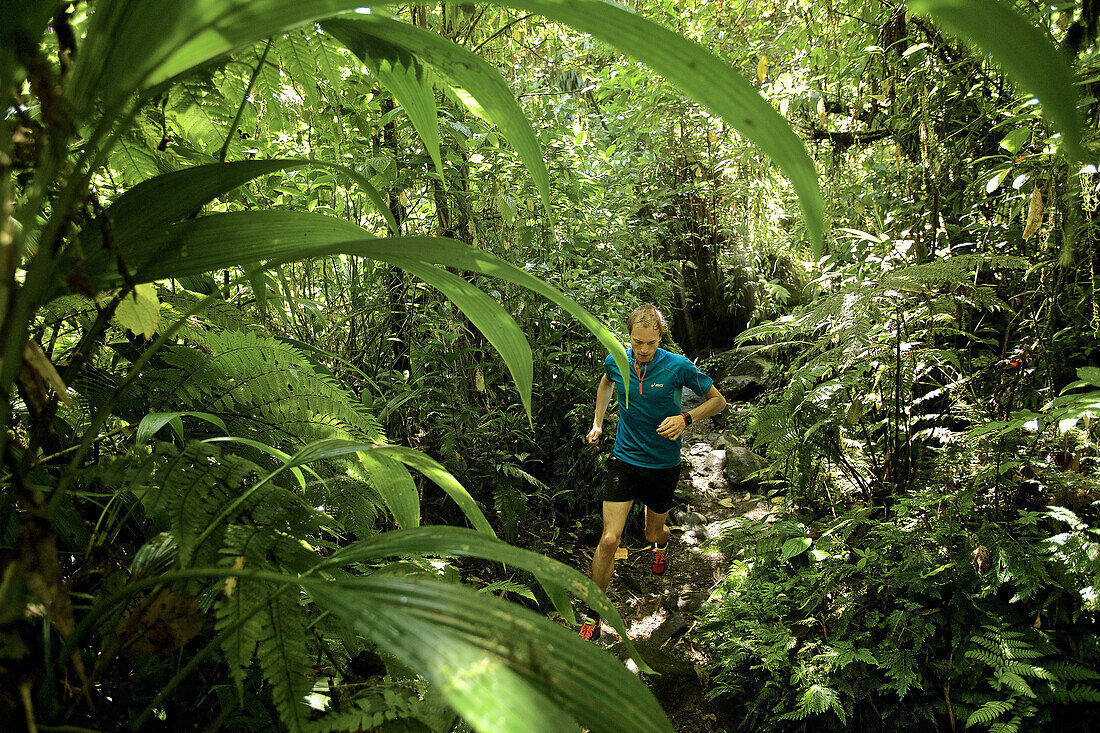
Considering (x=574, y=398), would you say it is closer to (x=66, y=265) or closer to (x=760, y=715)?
(x=760, y=715)

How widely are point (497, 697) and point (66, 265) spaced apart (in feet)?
1.81

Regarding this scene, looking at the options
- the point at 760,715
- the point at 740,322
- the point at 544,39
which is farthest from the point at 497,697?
the point at 740,322

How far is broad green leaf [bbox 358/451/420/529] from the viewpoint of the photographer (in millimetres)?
852

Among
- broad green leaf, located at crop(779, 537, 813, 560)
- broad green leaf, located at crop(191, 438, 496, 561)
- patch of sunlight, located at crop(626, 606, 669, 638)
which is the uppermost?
broad green leaf, located at crop(191, 438, 496, 561)

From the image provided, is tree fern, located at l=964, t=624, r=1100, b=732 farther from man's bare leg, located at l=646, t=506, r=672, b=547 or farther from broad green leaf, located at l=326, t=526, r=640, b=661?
broad green leaf, located at l=326, t=526, r=640, b=661

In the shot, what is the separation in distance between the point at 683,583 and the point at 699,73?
Result: 349 cm

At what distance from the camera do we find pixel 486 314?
0.72 meters

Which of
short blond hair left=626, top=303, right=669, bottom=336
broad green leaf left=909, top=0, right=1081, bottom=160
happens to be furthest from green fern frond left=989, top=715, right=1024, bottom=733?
broad green leaf left=909, top=0, right=1081, bottom=160

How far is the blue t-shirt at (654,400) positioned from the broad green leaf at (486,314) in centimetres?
245

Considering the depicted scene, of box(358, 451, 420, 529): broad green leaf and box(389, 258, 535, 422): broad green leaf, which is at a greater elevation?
box(389, 258, 535, 422): broad green leaf

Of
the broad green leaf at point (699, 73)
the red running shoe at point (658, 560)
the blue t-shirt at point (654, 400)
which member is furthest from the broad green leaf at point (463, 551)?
the red running shoe at point (658, 560)

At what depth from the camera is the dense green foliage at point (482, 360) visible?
1.43 ft

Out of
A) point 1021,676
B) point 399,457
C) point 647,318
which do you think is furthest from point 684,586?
point 399,457

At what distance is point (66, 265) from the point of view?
0.53m
